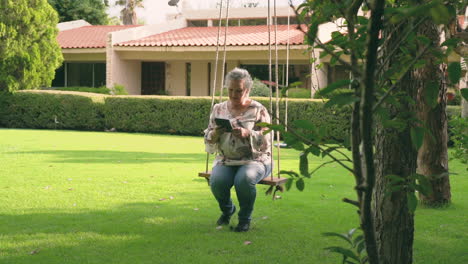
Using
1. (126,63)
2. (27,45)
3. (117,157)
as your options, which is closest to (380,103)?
(117,157)

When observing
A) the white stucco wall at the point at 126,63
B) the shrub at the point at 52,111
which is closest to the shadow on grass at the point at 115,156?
the shrub at the point at 52,111

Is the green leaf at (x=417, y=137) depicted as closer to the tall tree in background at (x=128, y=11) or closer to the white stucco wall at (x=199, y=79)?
the white stucco wall at (x=199, y=79)

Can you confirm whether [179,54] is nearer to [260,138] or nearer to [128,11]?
[128,11]

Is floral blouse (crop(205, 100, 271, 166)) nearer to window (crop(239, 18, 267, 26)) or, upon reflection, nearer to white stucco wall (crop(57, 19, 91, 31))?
window (crop(239, 18, 267, 26))

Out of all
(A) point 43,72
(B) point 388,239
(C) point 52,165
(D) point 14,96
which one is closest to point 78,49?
(A) point 43,72

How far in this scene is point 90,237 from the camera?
212 inches

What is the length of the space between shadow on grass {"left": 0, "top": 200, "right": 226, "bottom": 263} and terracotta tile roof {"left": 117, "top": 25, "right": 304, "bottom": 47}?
15.9 metres

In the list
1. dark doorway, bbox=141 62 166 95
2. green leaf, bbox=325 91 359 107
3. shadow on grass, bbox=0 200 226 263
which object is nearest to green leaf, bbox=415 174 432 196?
green leaf, bbox=325 91 359 107

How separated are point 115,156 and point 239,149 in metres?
6.76

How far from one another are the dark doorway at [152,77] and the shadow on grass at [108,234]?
21663 millimetres

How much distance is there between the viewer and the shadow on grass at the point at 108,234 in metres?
4.77

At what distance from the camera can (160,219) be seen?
20.2 feet

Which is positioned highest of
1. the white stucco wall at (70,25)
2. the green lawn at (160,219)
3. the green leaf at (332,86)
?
the white stucco wall at (70,25)

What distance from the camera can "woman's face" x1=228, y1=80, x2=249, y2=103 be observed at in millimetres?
5668
